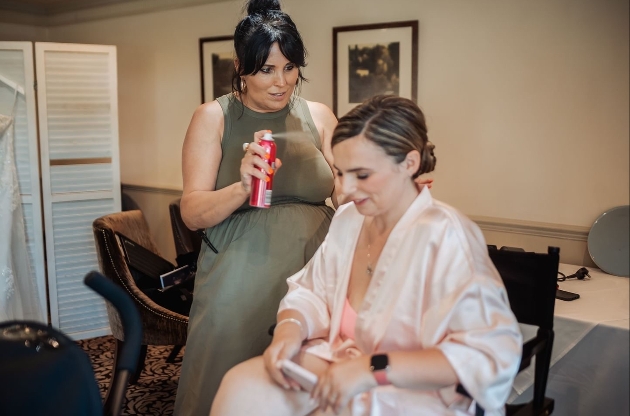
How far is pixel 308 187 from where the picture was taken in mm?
1647

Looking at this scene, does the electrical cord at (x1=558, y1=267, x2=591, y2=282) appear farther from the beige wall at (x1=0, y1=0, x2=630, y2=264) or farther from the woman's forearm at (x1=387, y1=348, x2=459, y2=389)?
the woman's forearm at (x1=387, y1=348, x2=459, y2=389)

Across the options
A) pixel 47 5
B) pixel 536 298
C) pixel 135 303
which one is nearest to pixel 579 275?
pixel 536 298

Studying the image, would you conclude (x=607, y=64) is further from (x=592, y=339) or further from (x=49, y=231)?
(x=49, y=231)

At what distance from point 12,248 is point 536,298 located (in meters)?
2.61

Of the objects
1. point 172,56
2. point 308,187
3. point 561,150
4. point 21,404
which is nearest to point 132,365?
point 21,404

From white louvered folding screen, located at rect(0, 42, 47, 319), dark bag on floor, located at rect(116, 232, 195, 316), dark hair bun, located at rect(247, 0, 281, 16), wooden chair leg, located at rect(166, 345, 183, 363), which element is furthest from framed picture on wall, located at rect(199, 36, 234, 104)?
dark hair bun, located at rect(247, 0, 281, 16)

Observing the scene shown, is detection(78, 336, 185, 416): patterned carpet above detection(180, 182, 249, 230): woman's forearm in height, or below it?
below

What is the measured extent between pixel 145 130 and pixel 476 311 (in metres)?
3.30

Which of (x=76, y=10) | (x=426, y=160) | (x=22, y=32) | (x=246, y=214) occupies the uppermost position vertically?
(x=76, y=10)

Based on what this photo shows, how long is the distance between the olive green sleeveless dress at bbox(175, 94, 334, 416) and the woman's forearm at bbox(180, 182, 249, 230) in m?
0.09

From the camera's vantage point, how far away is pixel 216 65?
11.7 feet

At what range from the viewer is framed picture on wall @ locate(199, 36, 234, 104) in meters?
3.49

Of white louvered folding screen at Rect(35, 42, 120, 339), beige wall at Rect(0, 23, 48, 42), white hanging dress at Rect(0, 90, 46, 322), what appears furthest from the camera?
beige wall at Rect(0, 23, 48, 42)

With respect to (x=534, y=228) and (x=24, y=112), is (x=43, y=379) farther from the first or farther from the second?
(x=24, y=112)
